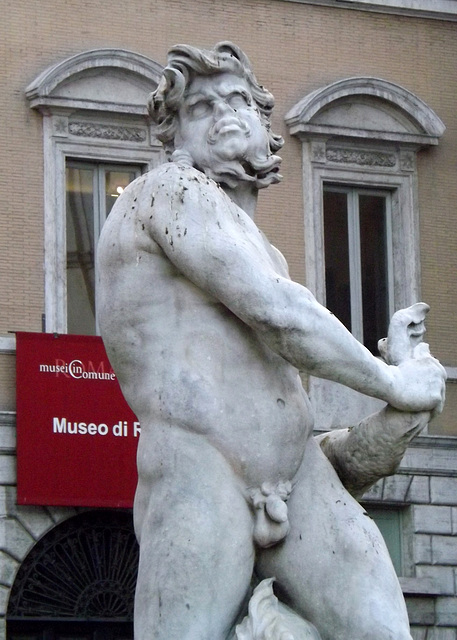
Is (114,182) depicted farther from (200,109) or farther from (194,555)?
(194,555)

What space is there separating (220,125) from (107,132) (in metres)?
16.3

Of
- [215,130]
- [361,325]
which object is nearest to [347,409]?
[361,325]

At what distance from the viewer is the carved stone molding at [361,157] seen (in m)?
23.7

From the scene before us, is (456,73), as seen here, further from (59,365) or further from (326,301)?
(59,365)

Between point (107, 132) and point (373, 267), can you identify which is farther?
point (373, 267)

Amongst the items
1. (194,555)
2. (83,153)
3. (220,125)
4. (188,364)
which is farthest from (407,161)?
(194,555)

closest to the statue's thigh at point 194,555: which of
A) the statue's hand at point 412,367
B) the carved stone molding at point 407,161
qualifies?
the statue's hand at point 412,367

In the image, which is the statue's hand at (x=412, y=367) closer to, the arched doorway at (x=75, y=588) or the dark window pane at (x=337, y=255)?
the arched doorway at (x=75, y=588)

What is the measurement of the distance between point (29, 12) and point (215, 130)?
16313mm

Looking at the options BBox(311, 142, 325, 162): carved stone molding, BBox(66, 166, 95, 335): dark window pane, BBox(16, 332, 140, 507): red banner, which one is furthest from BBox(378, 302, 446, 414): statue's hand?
BBox(311, 142, 325, 162): carved stone molding

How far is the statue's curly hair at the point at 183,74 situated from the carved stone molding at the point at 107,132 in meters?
16.0

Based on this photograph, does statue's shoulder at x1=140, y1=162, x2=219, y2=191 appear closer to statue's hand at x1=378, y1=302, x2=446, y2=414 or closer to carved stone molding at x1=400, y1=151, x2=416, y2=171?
statue's hand at x1=378, y1=302, x2=446, y2=414

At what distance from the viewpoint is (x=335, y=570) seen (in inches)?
235

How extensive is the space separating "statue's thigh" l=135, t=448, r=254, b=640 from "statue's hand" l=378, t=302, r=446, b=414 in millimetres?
514
